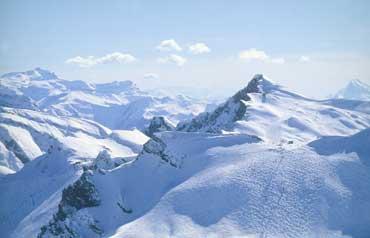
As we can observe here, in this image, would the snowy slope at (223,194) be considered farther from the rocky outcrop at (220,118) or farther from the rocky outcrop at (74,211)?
the rocky outcrop at (220,118)

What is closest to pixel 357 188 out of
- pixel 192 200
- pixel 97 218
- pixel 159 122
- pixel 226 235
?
pixel 226 235

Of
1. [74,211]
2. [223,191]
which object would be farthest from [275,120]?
[74,211]

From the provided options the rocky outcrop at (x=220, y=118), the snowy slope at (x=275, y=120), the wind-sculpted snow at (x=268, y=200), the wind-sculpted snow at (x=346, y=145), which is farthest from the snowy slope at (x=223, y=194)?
the rocky outcrop at (x=220, y=118)

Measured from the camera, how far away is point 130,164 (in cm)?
12138

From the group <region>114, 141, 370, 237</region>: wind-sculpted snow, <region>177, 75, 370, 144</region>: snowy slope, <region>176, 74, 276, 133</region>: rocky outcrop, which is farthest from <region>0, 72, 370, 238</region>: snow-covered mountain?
<region>176, 74, 276, 133</region>: rocky outcrop

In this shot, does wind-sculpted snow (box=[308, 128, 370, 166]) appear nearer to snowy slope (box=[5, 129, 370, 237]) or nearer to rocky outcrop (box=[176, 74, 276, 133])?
snowy slope (box=[5, 129, 370, 237])

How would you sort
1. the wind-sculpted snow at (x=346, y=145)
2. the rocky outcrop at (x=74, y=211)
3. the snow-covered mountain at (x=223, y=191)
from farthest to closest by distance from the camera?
1. the wind-sculpted snow at (x=346, y=145)
2. the rocky outcrop at (x=74, y=211)
3. the snow-covered mountain at (x=223, y=191)

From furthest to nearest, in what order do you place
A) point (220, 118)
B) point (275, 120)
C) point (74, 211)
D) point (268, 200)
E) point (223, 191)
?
point (220, 118), point (275, 120), point (74, 211), point (223, 191), point (268, 200)

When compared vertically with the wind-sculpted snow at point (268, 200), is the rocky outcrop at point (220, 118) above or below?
below

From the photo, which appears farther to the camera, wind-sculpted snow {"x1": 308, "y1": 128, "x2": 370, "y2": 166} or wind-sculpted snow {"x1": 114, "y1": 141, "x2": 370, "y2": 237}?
wind-sculpted snow {"x1": 308, "y1": 128, "x2": 370, "y2": 166}

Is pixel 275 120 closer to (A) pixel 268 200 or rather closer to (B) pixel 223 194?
(B) pixel 223 194

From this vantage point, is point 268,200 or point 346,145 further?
point 346,145

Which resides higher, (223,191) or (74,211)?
(223,191)

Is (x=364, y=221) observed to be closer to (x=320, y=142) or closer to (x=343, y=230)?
(x=343, y=230)
